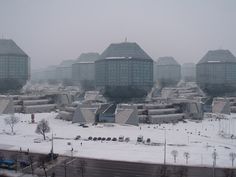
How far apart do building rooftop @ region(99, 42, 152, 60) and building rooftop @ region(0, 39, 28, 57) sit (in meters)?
39.1

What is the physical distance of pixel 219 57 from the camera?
387ft

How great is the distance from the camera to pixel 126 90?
261 feet

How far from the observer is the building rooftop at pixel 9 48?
353 feet

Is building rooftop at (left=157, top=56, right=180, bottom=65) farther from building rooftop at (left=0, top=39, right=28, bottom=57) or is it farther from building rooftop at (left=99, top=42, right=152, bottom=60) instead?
building rooftop at (left=99, top=42, right=152, bottom=60)

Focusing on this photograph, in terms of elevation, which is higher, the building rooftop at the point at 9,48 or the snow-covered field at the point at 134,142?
the building rooftop at the point at 9,48

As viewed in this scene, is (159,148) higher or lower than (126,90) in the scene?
lower

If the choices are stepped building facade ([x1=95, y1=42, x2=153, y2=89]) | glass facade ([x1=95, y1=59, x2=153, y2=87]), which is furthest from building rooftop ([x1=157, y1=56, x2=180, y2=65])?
glass facade ([x1=95, y1=59, x2=153, y2=87])

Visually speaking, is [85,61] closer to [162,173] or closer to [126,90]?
[126,90]

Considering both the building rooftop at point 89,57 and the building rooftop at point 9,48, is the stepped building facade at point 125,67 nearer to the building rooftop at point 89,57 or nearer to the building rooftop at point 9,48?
the building rooftop at point 9,48

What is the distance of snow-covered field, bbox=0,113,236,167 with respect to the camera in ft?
116

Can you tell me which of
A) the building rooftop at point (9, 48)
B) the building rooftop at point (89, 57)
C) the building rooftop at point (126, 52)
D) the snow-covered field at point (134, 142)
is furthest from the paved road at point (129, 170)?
the building rooftop at point (89, 57)

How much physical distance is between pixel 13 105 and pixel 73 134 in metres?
32.5

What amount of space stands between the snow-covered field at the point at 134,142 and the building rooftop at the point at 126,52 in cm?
2842

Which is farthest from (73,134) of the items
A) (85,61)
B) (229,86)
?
(85,61)
